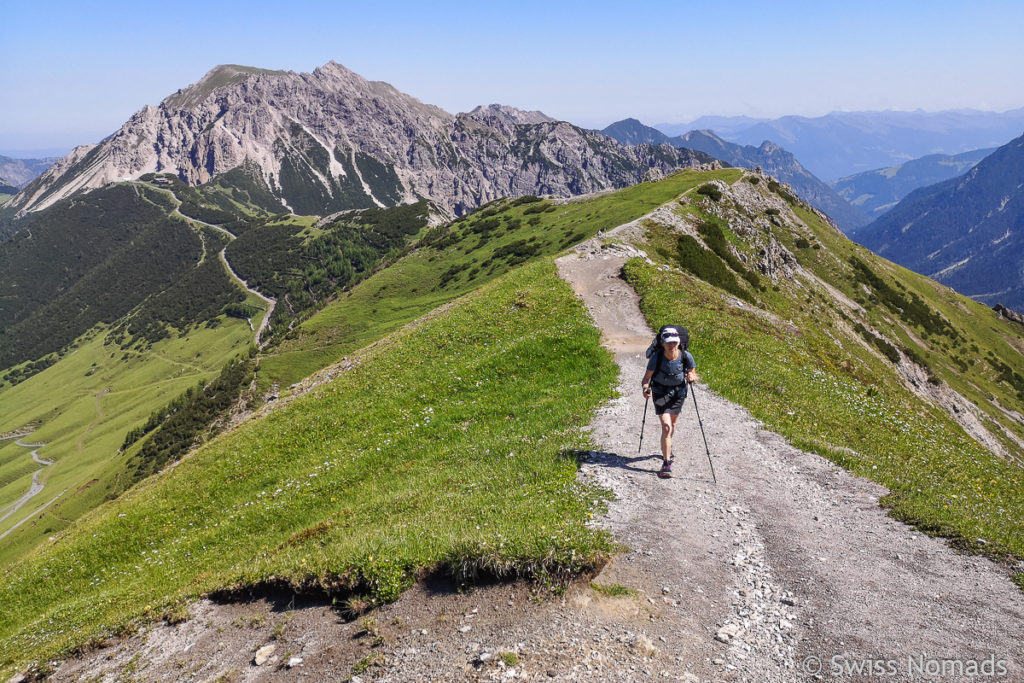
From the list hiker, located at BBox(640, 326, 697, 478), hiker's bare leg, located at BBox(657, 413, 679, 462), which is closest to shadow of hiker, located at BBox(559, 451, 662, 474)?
hiker, located at BBox(640, 326, 697, 478)

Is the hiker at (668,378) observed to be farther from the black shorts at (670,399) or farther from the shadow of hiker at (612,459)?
the shadow of hiker at (612,459)

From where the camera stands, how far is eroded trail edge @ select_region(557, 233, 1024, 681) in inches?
333

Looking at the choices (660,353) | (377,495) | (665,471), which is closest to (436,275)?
(377,495)

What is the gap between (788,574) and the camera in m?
10.6

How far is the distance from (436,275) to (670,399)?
12980cm

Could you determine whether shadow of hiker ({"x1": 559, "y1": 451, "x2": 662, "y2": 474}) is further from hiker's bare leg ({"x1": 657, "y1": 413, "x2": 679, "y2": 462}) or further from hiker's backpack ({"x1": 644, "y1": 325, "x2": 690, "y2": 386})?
hiker's backpack ({"x1": 644, "y1": 325, "x2": 690, "y2": 386})

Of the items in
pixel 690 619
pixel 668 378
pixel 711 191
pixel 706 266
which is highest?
pixel 711 191

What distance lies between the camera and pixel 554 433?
18.4m

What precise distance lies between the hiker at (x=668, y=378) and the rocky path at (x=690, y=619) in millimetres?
1819

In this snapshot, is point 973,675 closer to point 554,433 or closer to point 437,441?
point 554,433

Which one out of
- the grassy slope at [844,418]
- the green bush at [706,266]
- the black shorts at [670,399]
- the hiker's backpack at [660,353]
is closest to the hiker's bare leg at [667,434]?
the black shorts at [670,399]

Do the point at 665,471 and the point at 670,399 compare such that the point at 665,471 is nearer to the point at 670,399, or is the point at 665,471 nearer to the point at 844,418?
the point at 670,399

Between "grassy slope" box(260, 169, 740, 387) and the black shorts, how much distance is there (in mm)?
74304

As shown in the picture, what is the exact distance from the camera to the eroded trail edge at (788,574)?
846 cm
